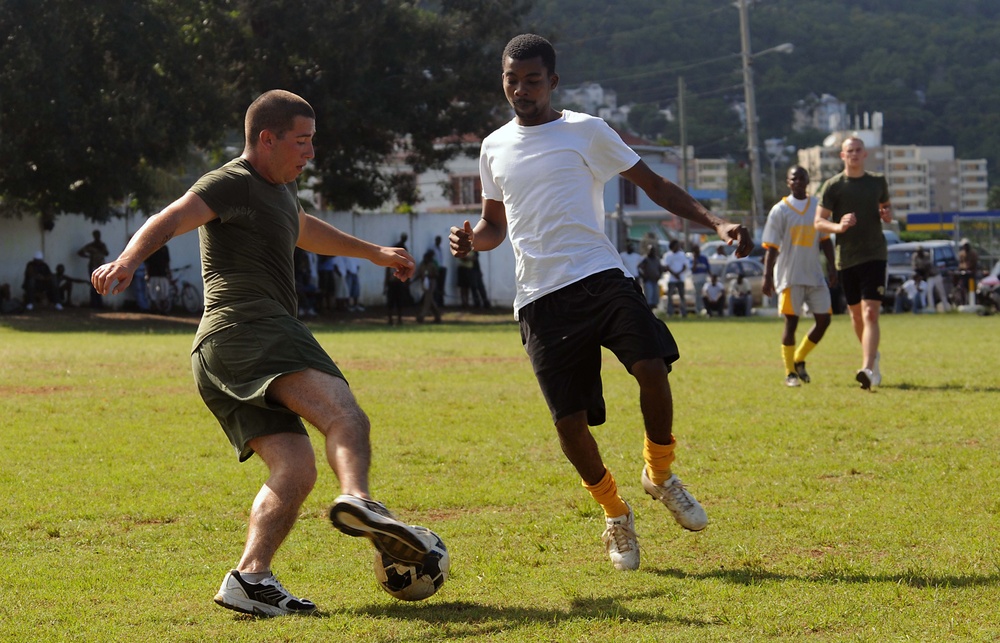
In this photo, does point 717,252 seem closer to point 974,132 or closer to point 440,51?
point 440,51

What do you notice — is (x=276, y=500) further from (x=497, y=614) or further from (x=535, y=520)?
(x=535, y=520)

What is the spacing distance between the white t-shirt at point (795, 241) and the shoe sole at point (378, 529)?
9117mm

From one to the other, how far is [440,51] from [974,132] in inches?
4964

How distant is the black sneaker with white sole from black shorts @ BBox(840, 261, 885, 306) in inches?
339

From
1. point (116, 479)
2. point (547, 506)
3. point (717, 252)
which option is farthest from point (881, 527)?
point (717, 252)

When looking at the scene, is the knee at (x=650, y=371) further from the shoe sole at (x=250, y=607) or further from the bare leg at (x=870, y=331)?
the bare leg at (x=870, y=331)

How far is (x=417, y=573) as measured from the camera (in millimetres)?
4691

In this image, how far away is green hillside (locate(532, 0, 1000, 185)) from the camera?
116375 millimetres

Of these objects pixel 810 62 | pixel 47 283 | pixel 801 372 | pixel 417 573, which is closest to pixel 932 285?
pixel 47 283

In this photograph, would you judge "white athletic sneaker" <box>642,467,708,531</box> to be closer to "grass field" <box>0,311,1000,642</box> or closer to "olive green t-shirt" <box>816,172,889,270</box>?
"grass field" <box>0,311,1000,642</box>

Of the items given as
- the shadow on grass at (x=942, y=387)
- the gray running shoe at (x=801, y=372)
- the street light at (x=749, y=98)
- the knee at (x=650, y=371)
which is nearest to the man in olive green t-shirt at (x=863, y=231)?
the shadow on grass at (x=942, y=387)

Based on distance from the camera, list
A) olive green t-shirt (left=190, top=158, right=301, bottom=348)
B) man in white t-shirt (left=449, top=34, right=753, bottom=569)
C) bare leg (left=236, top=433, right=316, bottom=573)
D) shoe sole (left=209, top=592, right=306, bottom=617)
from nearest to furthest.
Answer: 1. shoe sole (left=209, top=592, right=306, bottom=617)
2. bare leg (left=236, top=433, right=316, bottom=573)
3. olive green t-shirt (left=190, top=158, right=301, bottom=348)
4. man in white t-shirt (left=449, top=34, right=753, bottom=569)

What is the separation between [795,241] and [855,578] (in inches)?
329

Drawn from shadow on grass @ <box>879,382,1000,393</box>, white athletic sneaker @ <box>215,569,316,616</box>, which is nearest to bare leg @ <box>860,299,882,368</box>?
shadow on grass @ <box>879,382,1000,393</box>
